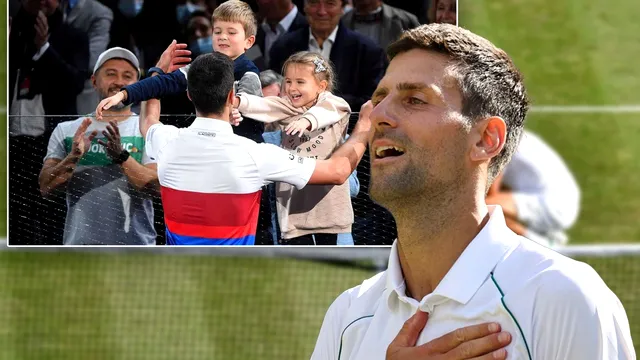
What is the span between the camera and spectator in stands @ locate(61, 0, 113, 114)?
3.81 metres

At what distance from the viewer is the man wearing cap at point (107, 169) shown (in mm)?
3809

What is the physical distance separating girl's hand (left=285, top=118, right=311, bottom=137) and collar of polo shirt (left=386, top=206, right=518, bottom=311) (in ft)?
7.49

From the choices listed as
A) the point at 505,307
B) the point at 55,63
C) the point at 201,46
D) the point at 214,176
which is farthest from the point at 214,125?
the point at 505,307

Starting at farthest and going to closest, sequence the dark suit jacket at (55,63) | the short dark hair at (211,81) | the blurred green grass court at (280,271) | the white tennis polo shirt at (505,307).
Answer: the blurred green grass court at (280,271), the dark suit jacket at (55,63), the short dark hair at (211,81), the white tennis polo shirt at (505,307)

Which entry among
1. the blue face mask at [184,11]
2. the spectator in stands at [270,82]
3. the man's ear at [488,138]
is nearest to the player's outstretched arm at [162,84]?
the blue face mask at [184,11]

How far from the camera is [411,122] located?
1.47 meters

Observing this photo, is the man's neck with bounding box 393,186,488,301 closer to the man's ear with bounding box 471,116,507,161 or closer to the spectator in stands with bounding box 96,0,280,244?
the man's ear with bounding box 471,116,507,161

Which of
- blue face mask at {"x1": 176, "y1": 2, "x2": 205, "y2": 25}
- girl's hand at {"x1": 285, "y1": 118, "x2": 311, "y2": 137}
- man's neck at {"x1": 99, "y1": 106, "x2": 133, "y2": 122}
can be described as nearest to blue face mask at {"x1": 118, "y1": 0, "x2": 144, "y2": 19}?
blue face mask at {"x1": 176, "y1": 2, "x2": 205, "y2": 25}

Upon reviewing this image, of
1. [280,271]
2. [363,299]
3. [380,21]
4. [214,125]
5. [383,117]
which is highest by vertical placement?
[380,21]

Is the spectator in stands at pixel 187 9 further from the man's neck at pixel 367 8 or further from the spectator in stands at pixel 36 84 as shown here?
the man's neck at pixel 367 8

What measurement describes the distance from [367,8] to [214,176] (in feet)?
3.12

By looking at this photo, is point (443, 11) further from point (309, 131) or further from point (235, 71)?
point (235, 71)

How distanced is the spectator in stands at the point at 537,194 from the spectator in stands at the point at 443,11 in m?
0.87

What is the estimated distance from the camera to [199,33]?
12.4ft
